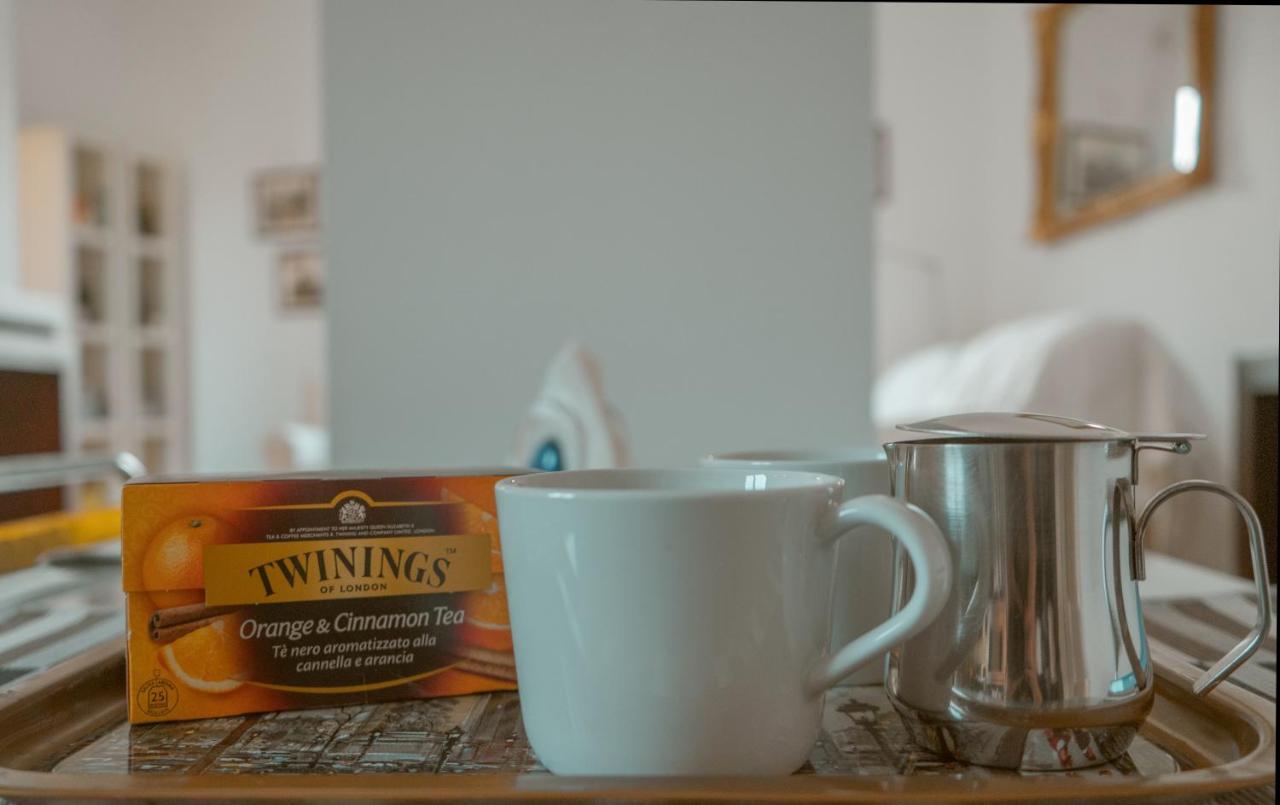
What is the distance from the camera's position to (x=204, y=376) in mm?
4285

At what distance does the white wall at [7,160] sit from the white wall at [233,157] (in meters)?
1.24

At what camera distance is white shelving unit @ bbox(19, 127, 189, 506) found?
134 inches

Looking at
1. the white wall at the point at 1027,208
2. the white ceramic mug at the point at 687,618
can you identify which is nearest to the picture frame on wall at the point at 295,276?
the white wall at the point at 1027,208

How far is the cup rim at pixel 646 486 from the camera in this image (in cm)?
27

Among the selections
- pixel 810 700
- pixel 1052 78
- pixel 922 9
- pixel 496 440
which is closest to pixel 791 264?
pixel 496 440

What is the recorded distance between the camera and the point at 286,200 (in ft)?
13.9

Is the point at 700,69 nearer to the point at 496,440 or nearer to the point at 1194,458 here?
the point at 496,440

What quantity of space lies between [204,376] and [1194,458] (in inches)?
156

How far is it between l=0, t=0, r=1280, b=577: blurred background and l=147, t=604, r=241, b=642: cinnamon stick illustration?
240 mm

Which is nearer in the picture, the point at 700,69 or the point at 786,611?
the point at 786,611

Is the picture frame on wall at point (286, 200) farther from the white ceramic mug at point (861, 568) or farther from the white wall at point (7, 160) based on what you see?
the white ceramic mug at point (861, 568)

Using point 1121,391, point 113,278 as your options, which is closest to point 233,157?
point 113,278

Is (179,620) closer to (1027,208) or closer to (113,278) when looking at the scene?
(1027,208)

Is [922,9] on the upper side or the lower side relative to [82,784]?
upper
